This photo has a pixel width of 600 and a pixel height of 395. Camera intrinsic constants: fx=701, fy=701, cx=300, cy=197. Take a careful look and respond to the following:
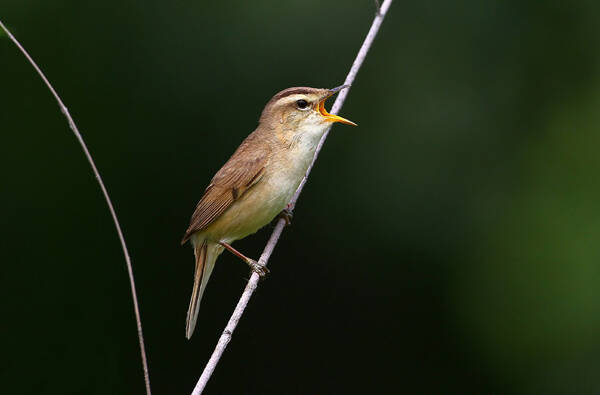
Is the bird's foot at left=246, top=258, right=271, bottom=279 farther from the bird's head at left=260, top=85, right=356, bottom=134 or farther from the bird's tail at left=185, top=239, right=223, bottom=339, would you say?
the bird's head at left=260, top=85, right=356, bottom=134

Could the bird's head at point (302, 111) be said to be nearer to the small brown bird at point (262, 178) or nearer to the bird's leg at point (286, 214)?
the small brown bird at point (262, 178)

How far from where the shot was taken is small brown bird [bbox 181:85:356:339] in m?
3.42

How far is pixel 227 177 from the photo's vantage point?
3527 millimetres

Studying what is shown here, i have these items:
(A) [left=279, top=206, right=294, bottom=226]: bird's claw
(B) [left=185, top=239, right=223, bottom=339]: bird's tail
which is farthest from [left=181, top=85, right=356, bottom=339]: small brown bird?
(A) [left=279, top=206, right=294, bottom=226]: bird's claw

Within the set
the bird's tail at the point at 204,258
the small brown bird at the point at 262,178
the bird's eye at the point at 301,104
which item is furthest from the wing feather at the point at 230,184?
the bird's eye at the point at 301,104

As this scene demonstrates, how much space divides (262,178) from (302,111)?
15.3 inches

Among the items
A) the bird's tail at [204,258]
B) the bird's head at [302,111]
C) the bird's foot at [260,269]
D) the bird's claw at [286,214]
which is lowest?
the bird's tail at [204,258]

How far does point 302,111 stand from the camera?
11.4ft

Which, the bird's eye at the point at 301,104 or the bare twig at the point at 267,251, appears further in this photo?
the bird's eye at the point at 301,104

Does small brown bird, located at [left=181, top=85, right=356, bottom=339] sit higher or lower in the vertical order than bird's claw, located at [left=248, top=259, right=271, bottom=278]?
higher

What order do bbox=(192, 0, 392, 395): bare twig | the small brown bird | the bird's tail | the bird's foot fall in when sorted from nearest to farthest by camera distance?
bbox=(192, 0, 392, 395): bare twig, the bird's foot, the small brown bird, the bird's tail

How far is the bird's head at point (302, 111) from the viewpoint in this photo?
135 inches

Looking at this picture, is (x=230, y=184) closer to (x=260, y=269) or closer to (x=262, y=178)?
(x=262, y=178)

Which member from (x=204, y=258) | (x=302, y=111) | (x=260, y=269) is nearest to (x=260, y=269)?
(x=260, y=269)
